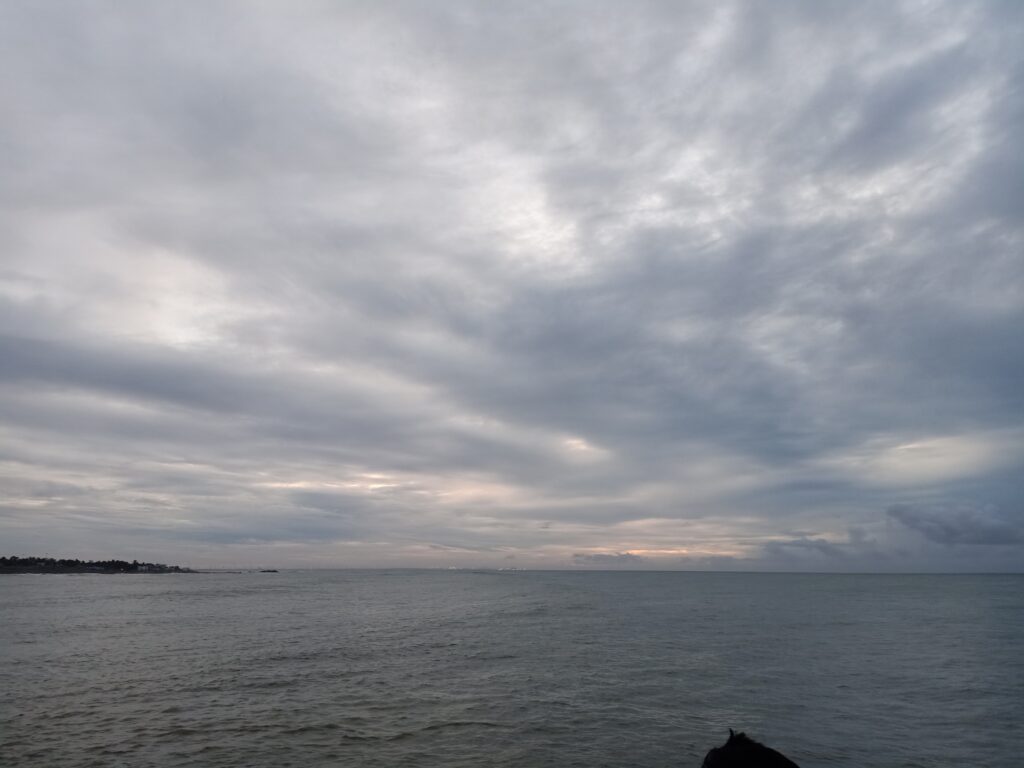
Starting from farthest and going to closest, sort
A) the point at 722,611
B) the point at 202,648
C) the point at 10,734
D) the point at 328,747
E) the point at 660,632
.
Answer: the point at 722,611, the point at 660,632, the point at 202,648, the point at 10,734, the point at 328,747

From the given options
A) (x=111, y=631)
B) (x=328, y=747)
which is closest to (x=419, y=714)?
(x=328, y=747)

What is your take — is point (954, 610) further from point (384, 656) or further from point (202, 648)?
point (202, 648)

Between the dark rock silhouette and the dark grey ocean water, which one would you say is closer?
the dark rock silhouette

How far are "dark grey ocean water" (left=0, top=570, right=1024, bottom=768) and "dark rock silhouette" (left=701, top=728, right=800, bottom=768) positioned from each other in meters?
14.0

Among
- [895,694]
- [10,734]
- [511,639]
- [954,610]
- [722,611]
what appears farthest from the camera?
[954,610]

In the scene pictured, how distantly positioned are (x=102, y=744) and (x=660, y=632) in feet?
183

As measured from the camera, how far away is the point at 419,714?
33.1 metres

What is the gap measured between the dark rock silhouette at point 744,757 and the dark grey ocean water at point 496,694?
45.9ft

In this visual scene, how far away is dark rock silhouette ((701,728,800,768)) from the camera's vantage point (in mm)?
13047

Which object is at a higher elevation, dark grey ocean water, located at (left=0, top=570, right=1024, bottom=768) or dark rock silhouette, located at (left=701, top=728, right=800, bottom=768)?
dark rock silhouette, located at (left=701, top=728, right=800, bottom=768)

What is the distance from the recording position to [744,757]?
1323cm

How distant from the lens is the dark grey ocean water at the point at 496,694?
27.4 m

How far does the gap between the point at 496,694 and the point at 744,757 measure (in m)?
27.8

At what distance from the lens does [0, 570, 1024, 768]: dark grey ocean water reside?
89.9 feet
